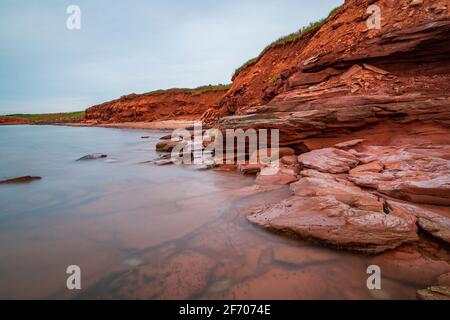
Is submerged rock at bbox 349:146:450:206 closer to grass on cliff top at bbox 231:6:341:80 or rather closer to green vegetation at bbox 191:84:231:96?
grass on cliff top at bbox 231:6:341:80

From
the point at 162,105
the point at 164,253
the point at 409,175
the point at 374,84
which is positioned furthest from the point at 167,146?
the point at 162,105

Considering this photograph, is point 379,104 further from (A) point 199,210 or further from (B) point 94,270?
(B) point 94,270

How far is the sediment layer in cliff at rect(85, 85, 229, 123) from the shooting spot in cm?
3030

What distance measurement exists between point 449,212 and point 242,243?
233 centimetres

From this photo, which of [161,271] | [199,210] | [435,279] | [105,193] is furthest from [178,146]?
[435,279]

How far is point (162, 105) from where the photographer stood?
33.2m

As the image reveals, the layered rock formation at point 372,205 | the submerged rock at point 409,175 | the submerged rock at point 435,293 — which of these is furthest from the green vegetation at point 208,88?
the submerged rock at point 435,293

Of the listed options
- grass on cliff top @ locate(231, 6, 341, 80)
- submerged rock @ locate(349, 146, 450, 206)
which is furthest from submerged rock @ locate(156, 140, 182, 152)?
grass on cliff top @ locate(231, 6, 341, 80)

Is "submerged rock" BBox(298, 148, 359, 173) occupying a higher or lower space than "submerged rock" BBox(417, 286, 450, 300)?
higher

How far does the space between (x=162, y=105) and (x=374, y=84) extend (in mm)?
30023

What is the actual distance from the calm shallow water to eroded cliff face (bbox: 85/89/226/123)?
986 inches

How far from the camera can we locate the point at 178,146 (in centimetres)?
1011

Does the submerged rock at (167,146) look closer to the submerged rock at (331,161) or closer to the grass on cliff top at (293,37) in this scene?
the submerged rock at (331,161)

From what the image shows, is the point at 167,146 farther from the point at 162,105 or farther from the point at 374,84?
the point at 162,105
